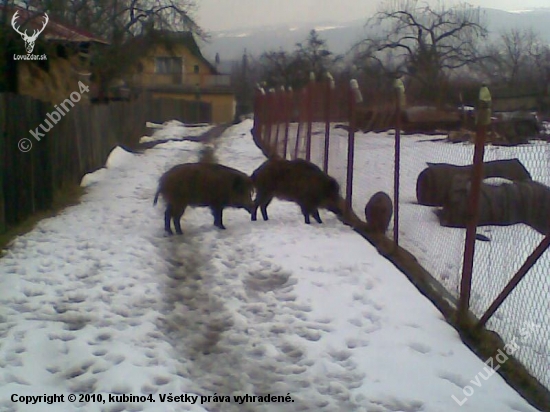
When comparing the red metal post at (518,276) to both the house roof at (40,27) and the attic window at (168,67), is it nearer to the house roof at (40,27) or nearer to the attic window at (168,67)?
the house roof at (40,27)

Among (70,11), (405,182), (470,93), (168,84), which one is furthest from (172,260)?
(168,84)

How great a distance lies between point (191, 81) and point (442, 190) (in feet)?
160

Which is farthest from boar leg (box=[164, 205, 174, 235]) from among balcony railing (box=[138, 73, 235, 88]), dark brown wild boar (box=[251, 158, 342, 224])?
balcony railing (box=[138, 73, 235, 88])

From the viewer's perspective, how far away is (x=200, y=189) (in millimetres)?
8602

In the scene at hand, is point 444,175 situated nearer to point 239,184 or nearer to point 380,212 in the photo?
point 380,212

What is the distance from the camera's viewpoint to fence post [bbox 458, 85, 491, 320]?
4.98 meters

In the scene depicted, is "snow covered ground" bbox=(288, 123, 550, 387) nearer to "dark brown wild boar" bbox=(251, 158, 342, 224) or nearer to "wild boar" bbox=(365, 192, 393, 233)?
"wild boar" bbox=(365, 192, 393, 233)

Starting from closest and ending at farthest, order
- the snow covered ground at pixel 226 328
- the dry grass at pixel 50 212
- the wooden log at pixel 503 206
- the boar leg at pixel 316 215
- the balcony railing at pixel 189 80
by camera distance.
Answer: the snow covered ground at pixel 226 328 < the dry grass at pixel 50 212 < the wooden log at pixel 503 206 < the boar leg at pixel 316 215 < the balcony railing at pixel 189 80

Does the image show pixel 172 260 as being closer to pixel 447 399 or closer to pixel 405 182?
pixel 447 399

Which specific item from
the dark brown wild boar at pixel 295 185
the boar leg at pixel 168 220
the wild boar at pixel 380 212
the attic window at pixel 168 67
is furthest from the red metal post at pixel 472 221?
the attic window at pixel 168 67

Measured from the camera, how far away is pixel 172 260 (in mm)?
7242

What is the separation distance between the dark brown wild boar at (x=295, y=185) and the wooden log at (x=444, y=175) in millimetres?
1880

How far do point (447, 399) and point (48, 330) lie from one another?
293cm

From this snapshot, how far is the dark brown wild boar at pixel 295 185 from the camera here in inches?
366
